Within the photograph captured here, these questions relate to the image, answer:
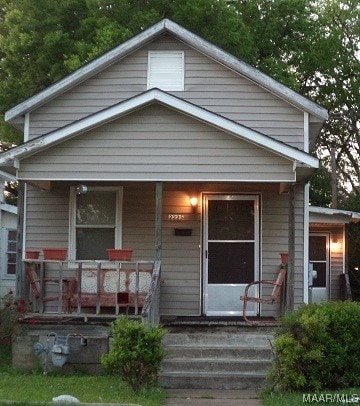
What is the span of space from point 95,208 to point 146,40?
3.15 metres

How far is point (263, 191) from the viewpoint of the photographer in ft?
44.1

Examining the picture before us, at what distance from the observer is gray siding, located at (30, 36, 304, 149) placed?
13328 mm

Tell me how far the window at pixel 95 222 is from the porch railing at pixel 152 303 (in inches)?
82.0

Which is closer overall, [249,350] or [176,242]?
[249,350]

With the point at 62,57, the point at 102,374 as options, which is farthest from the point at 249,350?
the point at 62,57

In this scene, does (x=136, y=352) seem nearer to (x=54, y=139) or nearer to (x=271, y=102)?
(x=54, y=139)

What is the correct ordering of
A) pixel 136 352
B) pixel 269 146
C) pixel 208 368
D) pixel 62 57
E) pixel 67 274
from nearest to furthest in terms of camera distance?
pixel 136 352 → pixel 208 368 → pixel 269 146 → pixel 67 274 → pixel 62 57

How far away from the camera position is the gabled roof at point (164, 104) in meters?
11.3

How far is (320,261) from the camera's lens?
2041 centimetres

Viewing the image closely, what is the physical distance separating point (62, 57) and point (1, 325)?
45.8 feet

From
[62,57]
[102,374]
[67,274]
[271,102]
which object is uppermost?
[62,57]

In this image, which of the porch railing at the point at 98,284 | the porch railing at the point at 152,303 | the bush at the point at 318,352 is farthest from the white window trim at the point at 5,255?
the bush at the point at 318,352

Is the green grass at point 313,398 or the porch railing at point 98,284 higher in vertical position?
the porch railing at point 98,284

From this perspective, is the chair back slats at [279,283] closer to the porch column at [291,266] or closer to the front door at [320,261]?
the porch column at [291,266]
